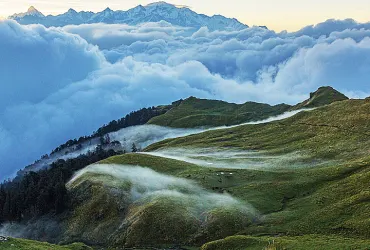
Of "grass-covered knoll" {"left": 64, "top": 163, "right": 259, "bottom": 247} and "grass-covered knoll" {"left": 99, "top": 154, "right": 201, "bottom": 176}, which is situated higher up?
"grass-covered knoll" {"left": 99, "top": 154, "right": 201, "bottom": 176}

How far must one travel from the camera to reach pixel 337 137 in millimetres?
145250

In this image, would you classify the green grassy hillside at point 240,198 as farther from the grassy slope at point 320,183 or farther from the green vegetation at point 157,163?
the green vegetation at point 157,163

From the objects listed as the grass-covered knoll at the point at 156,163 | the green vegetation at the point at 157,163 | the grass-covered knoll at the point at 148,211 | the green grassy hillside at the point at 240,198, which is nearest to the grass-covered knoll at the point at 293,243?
the green grassy hillside at the point at 240,198

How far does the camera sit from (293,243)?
6406cm

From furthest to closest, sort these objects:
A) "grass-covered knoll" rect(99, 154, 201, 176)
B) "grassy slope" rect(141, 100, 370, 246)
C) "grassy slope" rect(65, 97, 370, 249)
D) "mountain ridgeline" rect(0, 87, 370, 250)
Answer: "grass-covered knoll" rect(99, 154, 201, 176)
"mountain ridgeline" rect(0, 87, 370, 250)
"grassy slope" rect(141, 100, 370, 246)
"grassy slope" rect(65, 97, 370, 249)

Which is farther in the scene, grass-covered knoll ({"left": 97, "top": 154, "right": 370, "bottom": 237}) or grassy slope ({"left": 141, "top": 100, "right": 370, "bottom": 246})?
grassy slope ({"left": 141, "top": 100, "right": 370, "bottom": 246})

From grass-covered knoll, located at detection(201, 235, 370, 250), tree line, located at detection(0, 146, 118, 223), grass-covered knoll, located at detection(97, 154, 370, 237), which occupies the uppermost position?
tree line, located at detection(0, 146, 118, 223)

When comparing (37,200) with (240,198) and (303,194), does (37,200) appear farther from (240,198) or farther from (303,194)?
(303,194)

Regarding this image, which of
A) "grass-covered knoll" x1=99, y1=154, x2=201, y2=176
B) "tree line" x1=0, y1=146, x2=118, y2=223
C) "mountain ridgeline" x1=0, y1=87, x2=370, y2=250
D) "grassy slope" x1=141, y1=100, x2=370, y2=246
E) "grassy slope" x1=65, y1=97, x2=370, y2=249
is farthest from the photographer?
"grass-covered knoll" x1=99, y1=154, x2=201, y2=176

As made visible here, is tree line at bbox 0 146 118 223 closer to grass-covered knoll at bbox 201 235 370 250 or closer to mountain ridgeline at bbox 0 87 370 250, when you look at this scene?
mountain ridgeline at bbox 0 87 370 250

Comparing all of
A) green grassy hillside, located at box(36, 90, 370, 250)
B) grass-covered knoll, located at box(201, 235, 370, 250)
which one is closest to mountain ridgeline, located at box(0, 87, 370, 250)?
grass-covered knoll, located at box(201, 235, 370, 250)

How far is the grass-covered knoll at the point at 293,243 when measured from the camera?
59906mm

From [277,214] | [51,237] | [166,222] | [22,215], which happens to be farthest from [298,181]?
[22,215]

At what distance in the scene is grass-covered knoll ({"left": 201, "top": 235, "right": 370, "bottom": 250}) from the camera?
5991cm
